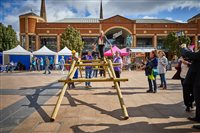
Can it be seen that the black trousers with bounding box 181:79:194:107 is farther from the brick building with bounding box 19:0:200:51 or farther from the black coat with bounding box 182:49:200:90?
the brick building with bounding box 19:0:200:51

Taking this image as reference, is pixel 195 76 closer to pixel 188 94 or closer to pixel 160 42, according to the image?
pixel 188 94

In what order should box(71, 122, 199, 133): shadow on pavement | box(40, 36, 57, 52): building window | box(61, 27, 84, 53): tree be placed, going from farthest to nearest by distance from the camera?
box(40, 36, 57, 52): building window, box(61, 27, 84, 53): tree, box(71, 122, 199, 133): shadow on pavement

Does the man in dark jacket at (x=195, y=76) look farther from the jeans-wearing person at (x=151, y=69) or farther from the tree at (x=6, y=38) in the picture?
the tree at (x=6, y=38)

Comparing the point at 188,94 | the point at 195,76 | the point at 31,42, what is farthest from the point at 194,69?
the point at 31,42

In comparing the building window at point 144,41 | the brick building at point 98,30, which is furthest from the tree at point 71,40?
the building window at point 144,41

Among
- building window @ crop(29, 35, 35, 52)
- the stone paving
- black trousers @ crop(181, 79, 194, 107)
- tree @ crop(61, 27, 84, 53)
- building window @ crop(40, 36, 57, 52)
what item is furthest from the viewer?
building window @ crop(40, 36, 57, 52)

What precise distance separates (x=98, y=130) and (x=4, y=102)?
14.4 ft

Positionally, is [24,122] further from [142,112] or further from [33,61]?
[33,61]

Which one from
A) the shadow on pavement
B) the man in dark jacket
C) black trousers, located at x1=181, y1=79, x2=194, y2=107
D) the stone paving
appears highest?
the man in dark jacket

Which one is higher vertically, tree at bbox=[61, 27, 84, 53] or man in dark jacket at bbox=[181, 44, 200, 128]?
tree at bbox=[61, 27, 84, 53]

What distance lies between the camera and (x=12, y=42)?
60375 millimetres

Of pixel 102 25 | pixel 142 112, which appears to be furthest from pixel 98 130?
pixel 102 25

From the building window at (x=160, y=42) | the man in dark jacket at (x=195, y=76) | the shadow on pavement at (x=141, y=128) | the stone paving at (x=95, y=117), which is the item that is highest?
the building window at (x=160, y=42)

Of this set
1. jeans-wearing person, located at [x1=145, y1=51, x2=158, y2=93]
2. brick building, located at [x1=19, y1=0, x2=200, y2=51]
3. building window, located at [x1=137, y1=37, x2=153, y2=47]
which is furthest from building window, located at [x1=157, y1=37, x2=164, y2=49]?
jeans-wearing person, located at [x1=145, y1=51, x2=158, y2=93]
